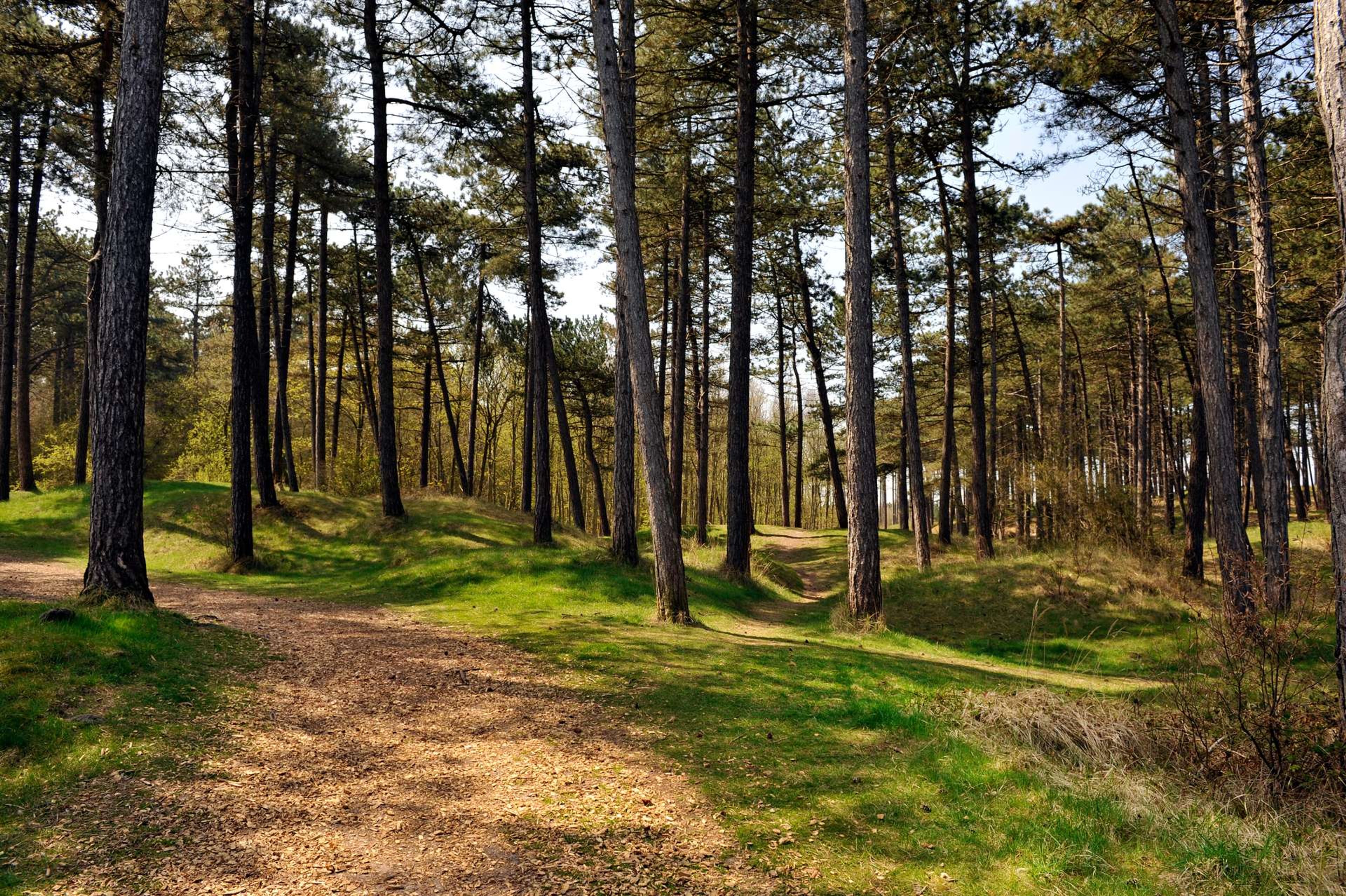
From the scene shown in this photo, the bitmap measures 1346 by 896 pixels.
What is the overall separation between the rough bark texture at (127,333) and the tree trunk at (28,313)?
774 inches

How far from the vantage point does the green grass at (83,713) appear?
12.1 feet

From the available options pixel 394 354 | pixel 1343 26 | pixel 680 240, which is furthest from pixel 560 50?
pixel 394 354

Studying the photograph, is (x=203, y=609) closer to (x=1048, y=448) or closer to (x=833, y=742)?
(x=833, y=742)

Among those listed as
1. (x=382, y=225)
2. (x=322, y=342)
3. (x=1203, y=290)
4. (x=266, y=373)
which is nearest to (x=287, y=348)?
(x=322, y=342)

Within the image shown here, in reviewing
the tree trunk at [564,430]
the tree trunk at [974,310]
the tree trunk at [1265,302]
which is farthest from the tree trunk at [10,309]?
the tree trunk at [1265,302]

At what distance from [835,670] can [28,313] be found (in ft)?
91.1

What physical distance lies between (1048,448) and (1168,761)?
14.4 m

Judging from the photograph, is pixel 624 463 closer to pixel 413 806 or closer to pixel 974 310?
pixel 413 806

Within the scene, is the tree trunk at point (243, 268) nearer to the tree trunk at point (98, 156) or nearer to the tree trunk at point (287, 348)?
the tree trunk at point (98, 156)

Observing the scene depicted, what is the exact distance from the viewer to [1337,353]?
4.56 metres

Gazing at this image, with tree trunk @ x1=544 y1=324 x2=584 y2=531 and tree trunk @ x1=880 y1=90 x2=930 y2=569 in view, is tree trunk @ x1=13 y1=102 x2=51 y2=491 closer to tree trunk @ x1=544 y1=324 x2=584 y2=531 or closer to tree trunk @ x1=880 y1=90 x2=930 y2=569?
Result: tree trunk @ x1=544 y1=324 x2=584 y2=531

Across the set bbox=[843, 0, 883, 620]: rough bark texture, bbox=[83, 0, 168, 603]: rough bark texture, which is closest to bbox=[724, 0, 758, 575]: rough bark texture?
bbox=[843, 0, 883, 620]: rough bark texture

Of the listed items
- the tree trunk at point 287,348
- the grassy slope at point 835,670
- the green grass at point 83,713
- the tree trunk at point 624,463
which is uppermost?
the tree trunk at point 287,348

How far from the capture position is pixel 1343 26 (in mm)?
4633
